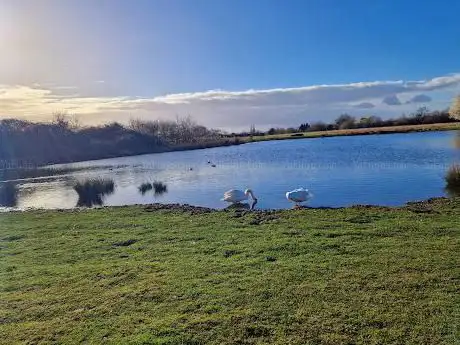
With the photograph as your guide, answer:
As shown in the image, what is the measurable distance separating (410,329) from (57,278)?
641 cm

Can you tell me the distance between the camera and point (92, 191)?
90.6 feet

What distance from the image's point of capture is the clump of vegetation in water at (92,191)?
23.5 metres

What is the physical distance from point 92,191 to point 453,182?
69.6 feet

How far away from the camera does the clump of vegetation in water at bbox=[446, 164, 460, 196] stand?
712 inches

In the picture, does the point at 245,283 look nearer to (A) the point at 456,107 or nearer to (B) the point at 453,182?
(B) the point at 453,182

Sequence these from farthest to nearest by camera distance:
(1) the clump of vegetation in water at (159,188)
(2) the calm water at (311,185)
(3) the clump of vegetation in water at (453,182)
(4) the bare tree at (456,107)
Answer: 1. (4) the bare tree at (456,107)
2. (1) the clump of vegetation in water at (159,188)
3. (2) the calm water at (311,185)
4. (3) the clump of vegetation in water at (453,182)

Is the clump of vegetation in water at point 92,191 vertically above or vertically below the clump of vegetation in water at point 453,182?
below

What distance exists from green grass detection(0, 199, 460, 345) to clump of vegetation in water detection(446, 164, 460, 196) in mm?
6308

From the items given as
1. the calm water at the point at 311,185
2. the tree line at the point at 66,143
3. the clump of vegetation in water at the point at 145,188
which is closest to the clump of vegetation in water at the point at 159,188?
the clump of vegetation in water at the point at 145,188

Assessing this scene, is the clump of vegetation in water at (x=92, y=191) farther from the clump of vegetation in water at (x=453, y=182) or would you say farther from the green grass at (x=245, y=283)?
the clump of vegetation in water at (x=453, y=182)

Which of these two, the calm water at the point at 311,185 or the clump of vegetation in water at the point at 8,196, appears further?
the clump of vegetation in water at the point at 8,196

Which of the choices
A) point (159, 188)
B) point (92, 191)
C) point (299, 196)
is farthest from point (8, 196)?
point (299, 196)

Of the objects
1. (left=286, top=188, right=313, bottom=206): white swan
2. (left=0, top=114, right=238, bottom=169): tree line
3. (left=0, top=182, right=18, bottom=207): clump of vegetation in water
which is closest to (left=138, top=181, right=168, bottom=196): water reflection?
(left=0, top=182, right=18, bottom=207): clump of vegetation in water

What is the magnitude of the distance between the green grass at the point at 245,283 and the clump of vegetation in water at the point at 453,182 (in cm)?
631
